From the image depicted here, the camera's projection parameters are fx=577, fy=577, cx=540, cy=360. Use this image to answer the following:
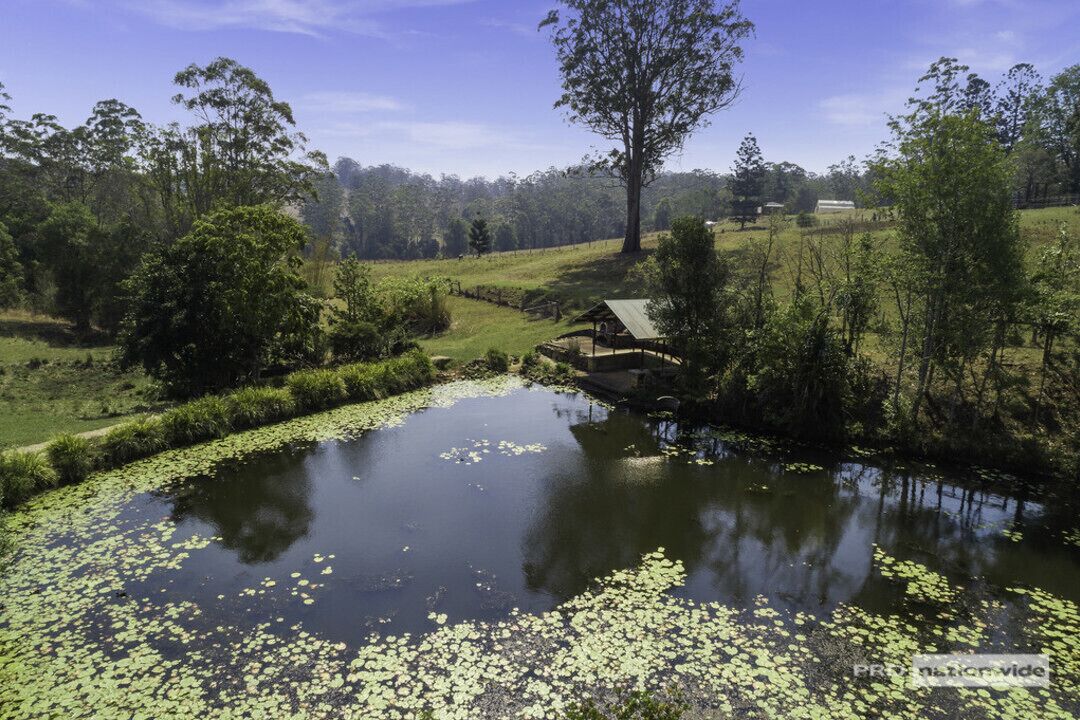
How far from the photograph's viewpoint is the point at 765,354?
55.2ft

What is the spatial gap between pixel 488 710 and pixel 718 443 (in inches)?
433

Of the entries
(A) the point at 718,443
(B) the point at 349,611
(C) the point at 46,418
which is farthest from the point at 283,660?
(C) the point at 46,418

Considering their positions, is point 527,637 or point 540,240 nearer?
point 527,637

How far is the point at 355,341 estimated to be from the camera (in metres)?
23.5

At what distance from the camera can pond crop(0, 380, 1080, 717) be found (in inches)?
336

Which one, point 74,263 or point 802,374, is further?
point 74,263

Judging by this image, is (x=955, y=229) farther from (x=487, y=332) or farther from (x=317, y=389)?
(x=487, y=332)

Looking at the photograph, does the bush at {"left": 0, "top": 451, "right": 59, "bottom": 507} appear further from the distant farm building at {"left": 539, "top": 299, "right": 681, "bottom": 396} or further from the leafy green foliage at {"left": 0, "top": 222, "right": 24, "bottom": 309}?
the leafy green foliage at {"left": 0, "top": 222, "right": 24, "bottom": 309}

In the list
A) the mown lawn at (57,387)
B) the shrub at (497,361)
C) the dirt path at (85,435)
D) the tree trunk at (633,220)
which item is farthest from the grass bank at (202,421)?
the tree trunk at (633,220)

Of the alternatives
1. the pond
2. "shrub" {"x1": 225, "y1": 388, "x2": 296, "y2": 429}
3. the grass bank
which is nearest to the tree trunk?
the grass bank

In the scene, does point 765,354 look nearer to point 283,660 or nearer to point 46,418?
point 283,660

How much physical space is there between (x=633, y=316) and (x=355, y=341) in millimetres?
11194

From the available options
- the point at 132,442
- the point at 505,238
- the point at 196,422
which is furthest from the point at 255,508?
the point at 505,238

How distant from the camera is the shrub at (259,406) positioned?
1683 centimetres
